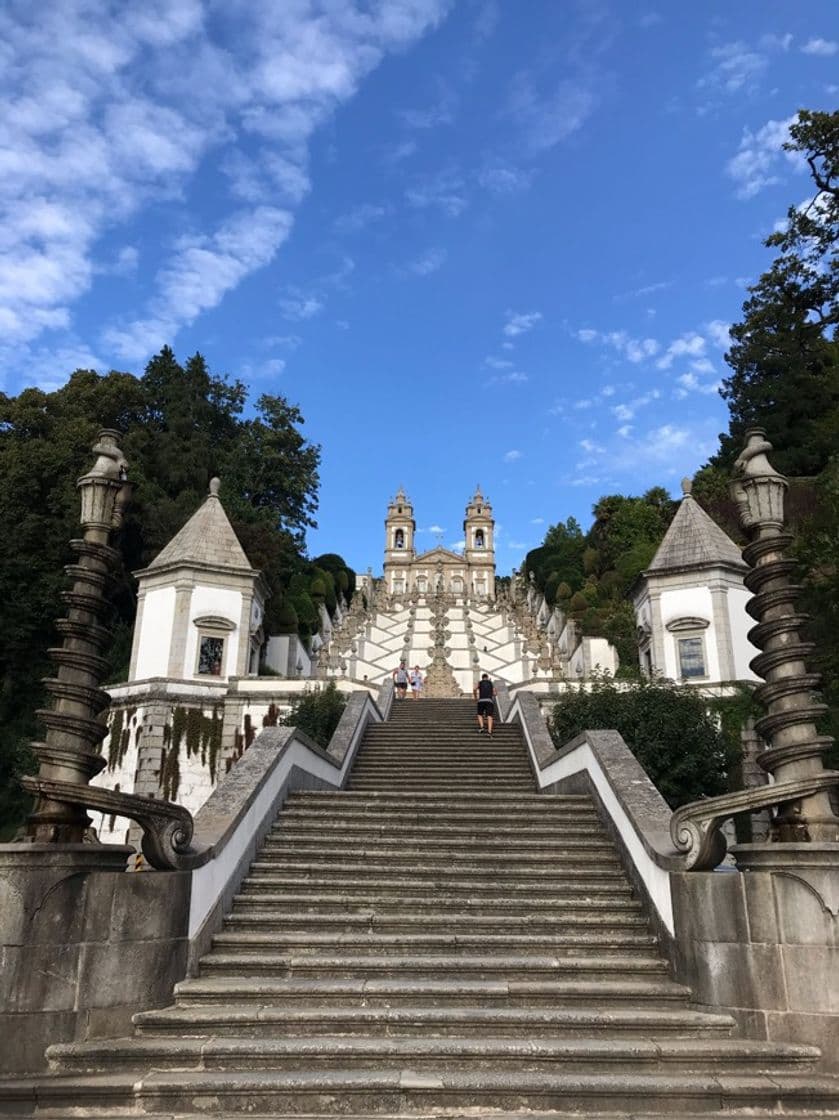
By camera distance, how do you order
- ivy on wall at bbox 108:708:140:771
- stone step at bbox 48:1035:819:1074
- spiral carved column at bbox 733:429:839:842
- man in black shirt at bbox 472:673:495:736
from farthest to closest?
→ ivy on wall at bbox 108:708:140:771 → man in black shirt at bbox 472:673:495:736 → spiral carved column at bbox 733:429:839:842 → stone step at bbox 48:1035:819:1074

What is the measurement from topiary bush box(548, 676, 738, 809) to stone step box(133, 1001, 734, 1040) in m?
8.97

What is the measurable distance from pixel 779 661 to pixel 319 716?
12.8 meters

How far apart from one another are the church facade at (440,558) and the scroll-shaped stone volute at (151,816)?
2890 inches

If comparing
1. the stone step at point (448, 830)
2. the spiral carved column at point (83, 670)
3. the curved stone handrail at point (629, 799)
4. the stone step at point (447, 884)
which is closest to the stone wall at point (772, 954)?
the curved stone handrail at point (629, 799)

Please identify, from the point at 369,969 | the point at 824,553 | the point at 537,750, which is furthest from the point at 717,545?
the point at 369,969

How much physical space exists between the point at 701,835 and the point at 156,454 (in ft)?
110

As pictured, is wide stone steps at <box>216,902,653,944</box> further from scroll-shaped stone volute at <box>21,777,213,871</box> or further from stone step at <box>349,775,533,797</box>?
stone step at <box>349,775,533,797</box>

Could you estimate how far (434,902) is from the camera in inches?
262

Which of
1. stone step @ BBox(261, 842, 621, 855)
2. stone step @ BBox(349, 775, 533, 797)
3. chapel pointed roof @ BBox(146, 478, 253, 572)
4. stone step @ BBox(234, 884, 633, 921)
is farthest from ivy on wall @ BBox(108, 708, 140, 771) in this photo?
stone step @ BBox(234, 884, 633, 921)

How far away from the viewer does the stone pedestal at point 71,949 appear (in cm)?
456

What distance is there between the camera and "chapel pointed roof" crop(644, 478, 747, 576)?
21250 millimetres

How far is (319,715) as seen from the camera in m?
17.1

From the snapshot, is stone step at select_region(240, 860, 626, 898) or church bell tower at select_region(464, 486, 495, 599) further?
church bell tower at select_region(464, 486, 495, 599)

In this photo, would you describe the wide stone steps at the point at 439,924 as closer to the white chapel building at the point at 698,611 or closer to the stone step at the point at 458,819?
the stone step at the point at 458,819
